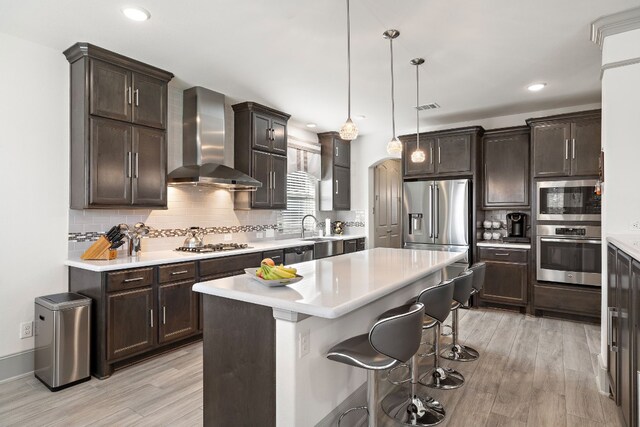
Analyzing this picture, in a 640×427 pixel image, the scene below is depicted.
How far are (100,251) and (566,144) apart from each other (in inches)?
210

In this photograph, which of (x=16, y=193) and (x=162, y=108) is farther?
(x=162, y=108)

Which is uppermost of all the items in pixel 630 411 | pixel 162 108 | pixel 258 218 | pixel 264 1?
pixel 264 1

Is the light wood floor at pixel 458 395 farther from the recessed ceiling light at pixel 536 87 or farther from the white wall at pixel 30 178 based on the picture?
the recessed ceiling light at pixel 536 87

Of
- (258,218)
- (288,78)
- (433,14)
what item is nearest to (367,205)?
(258,218)

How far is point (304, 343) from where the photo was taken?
185cm

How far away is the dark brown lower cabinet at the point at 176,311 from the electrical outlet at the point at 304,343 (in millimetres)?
1981

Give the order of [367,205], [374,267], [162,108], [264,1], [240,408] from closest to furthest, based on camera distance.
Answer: [240,408], [264,1], [374,267], [162,108], [367,205]

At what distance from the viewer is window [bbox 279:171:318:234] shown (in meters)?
5.86

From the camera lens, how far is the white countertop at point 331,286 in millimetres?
1656

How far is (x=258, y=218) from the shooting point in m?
5.29

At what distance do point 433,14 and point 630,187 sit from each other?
192 centimetres

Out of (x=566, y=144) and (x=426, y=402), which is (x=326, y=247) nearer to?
A: (x=426, y=402)

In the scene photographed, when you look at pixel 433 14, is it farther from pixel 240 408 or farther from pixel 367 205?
pixel 367 205

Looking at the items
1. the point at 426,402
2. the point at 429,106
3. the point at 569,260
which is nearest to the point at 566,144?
the point at 569,260
